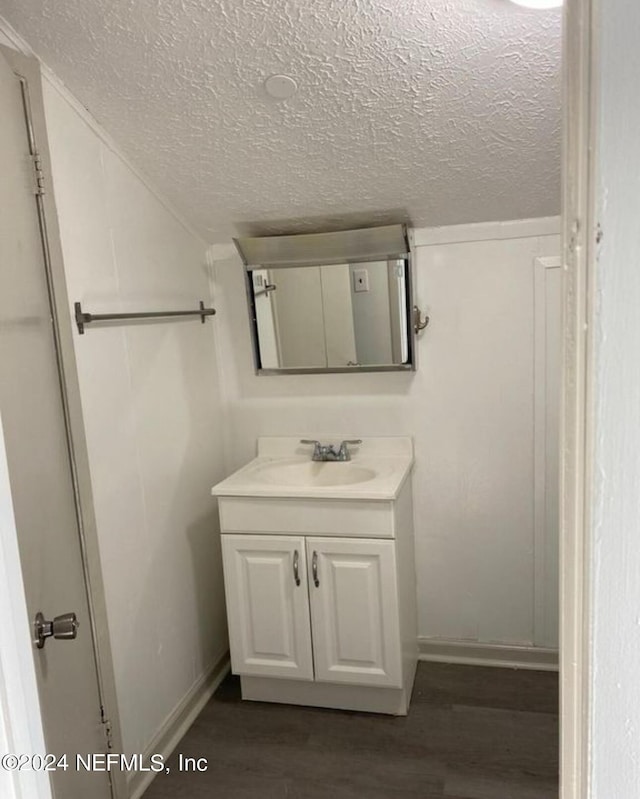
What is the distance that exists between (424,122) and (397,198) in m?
0.42

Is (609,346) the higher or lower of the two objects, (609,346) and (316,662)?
the higher

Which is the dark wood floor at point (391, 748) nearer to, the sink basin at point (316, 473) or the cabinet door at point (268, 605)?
the cabinet door at point (268, 605)

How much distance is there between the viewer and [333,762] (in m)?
2.00

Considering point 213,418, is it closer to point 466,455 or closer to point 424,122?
point 466,455

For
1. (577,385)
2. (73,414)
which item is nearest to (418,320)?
(73,414)

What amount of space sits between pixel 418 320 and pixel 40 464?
1.47 m

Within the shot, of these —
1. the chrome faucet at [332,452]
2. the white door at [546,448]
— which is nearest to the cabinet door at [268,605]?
the chrome faucet at [332,452]

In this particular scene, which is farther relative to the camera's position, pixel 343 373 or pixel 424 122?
pixel 343 373

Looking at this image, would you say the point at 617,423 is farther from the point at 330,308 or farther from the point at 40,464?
the point at 330,308

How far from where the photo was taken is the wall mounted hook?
2348 mm

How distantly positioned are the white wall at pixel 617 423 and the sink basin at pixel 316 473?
5.71ft

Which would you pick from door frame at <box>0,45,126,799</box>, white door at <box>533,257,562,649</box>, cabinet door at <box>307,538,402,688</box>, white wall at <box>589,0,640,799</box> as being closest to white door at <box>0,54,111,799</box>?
door frame at <box>0,45,126,799</box>

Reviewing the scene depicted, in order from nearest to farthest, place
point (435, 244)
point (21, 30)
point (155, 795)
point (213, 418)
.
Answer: point (21, 30) < point (155, 795) < point (435, 244) < point (213, 418)

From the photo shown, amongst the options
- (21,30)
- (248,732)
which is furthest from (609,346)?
(248,732)
